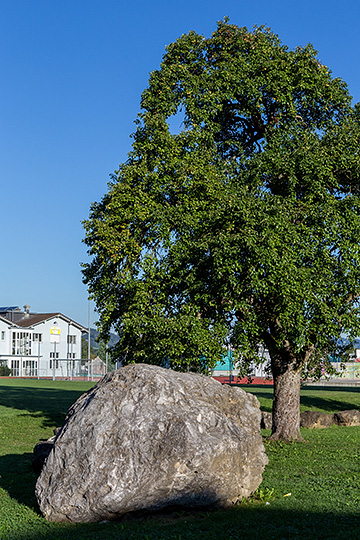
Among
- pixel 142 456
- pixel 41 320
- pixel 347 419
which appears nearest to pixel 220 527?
pixel 142 456

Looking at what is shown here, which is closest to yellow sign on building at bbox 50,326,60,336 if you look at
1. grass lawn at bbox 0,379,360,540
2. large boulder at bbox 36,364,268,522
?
grass lawn at bbox 0,379,360,540

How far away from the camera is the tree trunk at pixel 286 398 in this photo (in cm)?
2044

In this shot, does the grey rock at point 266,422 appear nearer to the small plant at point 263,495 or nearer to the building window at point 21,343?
the small plant at point 263,495

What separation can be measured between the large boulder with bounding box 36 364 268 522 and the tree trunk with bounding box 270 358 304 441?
396 inches

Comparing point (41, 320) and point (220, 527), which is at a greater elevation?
point (41, 320)

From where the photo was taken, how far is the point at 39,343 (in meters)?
99.1

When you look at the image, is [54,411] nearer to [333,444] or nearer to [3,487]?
[333,444]

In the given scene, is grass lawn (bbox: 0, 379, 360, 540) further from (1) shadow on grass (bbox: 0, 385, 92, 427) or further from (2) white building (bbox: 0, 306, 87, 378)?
(2) white building (bbox: 0, 306, 87, 378)

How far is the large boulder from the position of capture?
941 centimetres

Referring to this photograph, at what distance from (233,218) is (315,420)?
1216 centimetres

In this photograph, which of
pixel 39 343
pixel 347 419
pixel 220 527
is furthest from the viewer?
pixel 39 343

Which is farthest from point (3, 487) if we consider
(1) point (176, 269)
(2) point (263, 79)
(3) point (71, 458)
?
(2) point (263, 79)

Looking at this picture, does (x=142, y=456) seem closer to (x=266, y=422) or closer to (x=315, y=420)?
(x=266, y=422)

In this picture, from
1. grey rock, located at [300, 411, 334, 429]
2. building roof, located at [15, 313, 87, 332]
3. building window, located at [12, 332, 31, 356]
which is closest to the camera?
grey rock, located at [300, 411, 334, 429]
